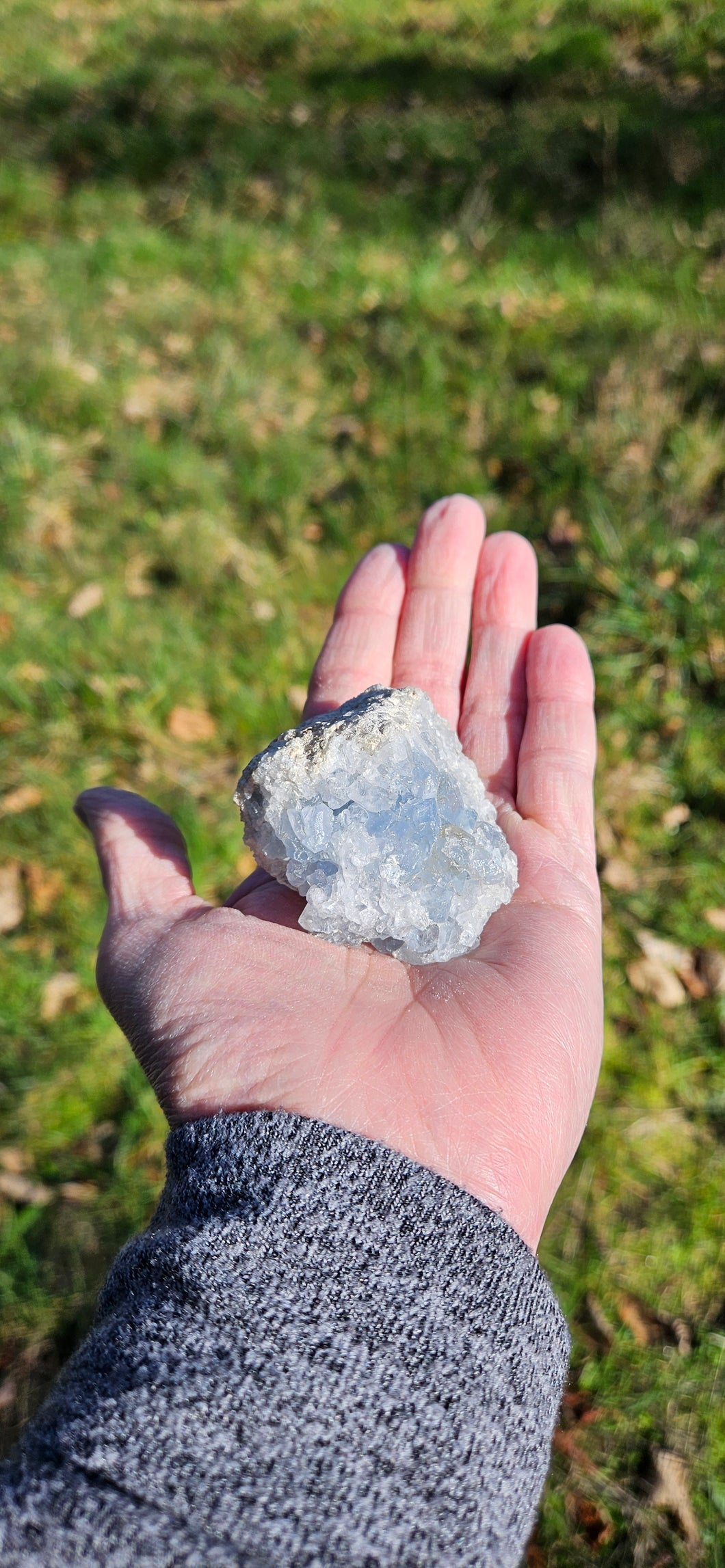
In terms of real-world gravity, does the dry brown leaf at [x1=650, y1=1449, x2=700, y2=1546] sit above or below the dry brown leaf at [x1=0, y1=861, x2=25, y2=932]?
below

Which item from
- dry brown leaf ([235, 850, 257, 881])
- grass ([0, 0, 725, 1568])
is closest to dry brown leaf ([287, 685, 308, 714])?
grass ([0, 0, 725, 1568])

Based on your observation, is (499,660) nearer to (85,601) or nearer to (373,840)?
(373,840)

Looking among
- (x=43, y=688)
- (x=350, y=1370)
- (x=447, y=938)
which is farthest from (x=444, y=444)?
(x=350, y=1370)

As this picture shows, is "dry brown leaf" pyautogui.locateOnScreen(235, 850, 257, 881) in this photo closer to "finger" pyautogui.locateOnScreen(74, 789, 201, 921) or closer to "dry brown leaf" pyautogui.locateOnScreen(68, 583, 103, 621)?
"finger" pyautogui.locateOnScreen(74, 789, 201, 921)

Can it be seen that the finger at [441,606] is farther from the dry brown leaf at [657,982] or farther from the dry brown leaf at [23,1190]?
the dry brown leaf at [23,1190]

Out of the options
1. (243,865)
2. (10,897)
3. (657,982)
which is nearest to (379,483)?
(243,865)

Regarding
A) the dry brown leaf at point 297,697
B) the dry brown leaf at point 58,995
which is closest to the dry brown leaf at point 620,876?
the dry brown leaf at point 297,697

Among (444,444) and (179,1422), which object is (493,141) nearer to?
(444,444)
